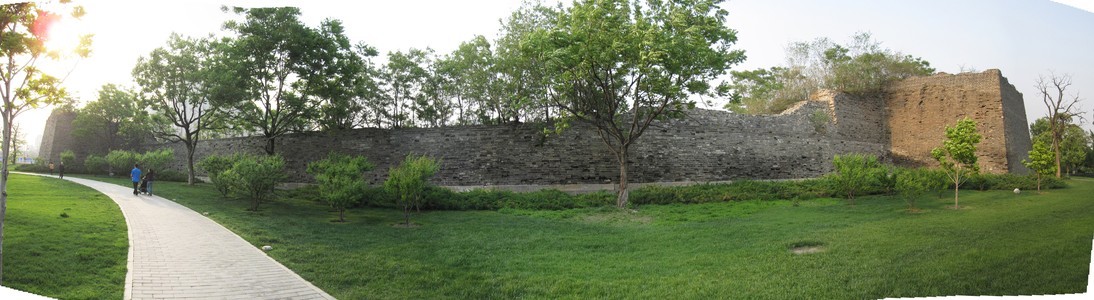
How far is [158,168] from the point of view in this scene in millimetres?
14172

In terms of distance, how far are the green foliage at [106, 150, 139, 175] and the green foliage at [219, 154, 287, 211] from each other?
280cm

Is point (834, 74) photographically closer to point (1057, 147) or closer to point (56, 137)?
point (1057, 147)

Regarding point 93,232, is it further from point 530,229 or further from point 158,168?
point 158,168

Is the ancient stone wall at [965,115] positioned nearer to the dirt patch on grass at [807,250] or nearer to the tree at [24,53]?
the dirt patch on grass at [807,250]

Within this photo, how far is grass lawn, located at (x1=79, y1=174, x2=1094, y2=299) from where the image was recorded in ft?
9.73

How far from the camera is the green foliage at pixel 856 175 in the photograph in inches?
285

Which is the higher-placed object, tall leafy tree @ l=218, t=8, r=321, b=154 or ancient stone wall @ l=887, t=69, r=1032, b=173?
tall leafy tree @ l=218, t=8, r=321, b=154

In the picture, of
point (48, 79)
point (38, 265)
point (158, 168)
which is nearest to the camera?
point (38, 265)

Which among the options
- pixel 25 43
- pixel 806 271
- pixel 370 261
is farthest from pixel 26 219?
pixel 806 271

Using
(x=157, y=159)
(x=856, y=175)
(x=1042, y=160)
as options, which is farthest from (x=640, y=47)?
(x=157, y=159)

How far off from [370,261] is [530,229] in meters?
3.13

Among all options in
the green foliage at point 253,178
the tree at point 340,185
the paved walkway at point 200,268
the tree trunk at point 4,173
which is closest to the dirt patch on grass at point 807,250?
the paved walkway at point 200,268

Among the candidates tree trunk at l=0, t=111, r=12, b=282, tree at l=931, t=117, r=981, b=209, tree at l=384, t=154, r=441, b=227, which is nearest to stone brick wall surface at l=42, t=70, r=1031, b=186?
tree at l=384, t=154, r=441, b=227

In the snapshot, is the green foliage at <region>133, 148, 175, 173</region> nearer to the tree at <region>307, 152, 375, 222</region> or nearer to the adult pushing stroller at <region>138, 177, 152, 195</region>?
the adult pushing stroller at <region>138, 177, 152, 195</region>
